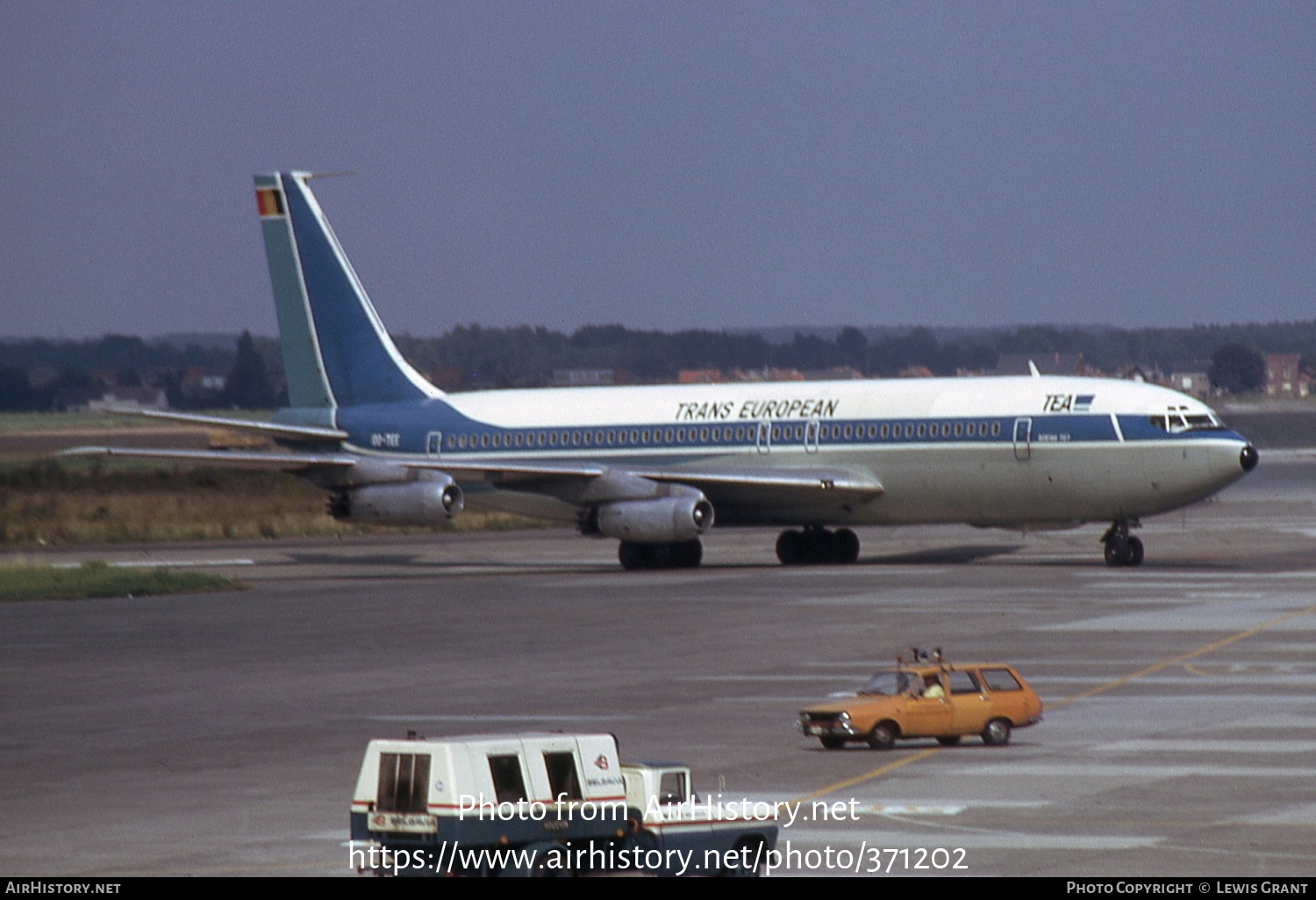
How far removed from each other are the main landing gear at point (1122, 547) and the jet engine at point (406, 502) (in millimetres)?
16194

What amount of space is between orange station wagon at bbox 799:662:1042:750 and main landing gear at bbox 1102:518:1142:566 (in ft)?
83.5

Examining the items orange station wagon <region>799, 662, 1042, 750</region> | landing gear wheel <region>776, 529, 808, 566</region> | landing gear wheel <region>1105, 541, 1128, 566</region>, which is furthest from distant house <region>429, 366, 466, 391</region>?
orange station wagon <region>799, 662, 1042, 750</region>

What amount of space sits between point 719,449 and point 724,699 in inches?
1015

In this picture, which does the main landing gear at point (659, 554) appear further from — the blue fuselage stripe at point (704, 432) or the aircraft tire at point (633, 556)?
the blue fuselage stripe at point (704, 432)

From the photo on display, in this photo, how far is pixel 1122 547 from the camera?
4706 centimetres

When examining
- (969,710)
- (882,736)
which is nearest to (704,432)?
(969,710)

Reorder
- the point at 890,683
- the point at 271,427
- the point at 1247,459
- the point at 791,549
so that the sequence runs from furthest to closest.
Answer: the point at 271,427 < the point at 791,549 < the point at 1247,459 < the point at 890,683

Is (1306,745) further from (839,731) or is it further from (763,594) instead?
(763,594)

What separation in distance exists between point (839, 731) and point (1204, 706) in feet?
18.3

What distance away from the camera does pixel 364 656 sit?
3272 cm

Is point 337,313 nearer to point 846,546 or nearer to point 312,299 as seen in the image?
point 312,299

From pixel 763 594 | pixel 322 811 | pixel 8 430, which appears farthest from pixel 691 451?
pixel 8 430

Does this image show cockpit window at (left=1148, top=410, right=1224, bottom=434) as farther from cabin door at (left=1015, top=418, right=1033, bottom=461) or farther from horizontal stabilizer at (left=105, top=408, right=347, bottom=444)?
horizontal stabilizer at (left=105, top=408, right=347, bottom=444)

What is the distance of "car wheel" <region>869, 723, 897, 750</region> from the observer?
70.8ft
